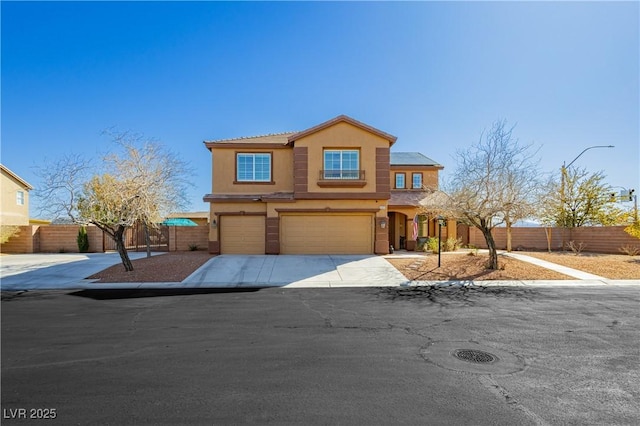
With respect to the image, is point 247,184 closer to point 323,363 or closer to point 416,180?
point 416,180

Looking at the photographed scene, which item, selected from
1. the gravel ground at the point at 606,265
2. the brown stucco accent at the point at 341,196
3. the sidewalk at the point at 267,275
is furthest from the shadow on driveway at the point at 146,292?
the gravel ground at the point at 606,265

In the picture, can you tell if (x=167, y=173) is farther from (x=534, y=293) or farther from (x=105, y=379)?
(x=534, y=293)

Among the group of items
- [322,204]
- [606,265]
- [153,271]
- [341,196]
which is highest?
[341,196]

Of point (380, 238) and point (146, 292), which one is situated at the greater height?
point (380, 238)

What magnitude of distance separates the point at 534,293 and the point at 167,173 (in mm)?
16388

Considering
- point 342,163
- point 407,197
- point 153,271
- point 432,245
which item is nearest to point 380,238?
point 432,245

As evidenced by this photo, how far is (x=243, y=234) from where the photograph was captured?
19219 millimetres

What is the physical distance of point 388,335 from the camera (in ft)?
20.7

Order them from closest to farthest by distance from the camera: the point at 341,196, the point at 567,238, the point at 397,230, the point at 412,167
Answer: the point at 341,196 → the point at 567,238 → the point at 397,230 → the point at 412,167

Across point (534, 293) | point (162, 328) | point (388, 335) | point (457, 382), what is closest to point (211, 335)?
point (162, 328)

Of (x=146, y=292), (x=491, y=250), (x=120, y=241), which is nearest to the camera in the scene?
(x=146, y=292)

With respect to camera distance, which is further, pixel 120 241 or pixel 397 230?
pixel 397 230

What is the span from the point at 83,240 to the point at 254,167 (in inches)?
494

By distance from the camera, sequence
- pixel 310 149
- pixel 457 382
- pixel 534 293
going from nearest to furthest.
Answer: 1. pixel 457 382
2. pixel 534 293
3. pixel 310 149
